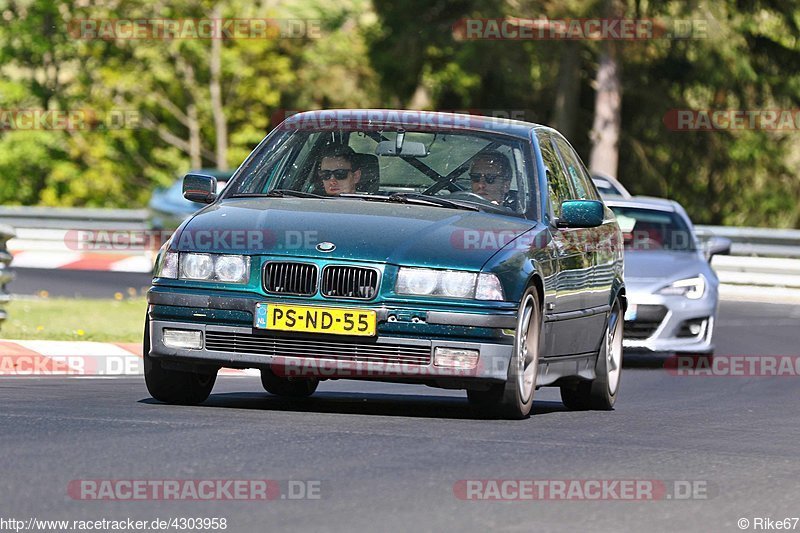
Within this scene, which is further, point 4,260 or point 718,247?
point 718,247

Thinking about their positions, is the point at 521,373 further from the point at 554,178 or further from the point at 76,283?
the point at 76,283

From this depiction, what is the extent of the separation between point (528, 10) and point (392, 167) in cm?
2654

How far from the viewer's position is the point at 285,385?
10.9 meters

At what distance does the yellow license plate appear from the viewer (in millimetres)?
9031

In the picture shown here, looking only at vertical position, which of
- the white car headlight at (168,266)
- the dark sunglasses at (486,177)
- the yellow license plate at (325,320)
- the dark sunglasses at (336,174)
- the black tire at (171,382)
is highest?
the dark sunglasses at (486,177)

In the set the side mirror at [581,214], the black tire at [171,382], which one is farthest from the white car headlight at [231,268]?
the side mirror at [581,214]

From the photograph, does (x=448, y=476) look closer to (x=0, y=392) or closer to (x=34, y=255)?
(x=0, y=392)

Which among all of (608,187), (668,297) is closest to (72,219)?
(608,187)

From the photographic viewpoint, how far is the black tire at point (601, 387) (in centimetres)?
1117

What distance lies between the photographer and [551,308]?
9.98m

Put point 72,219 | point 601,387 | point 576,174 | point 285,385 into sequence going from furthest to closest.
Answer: point 72,219 → point 576,174 → point 601,387 → point 285,385

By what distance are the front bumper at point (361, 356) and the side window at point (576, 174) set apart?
246cm

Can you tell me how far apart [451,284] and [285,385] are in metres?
2.18

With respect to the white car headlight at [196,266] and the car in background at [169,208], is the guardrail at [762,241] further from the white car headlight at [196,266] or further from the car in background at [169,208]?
the white car headlight at [196,266]
